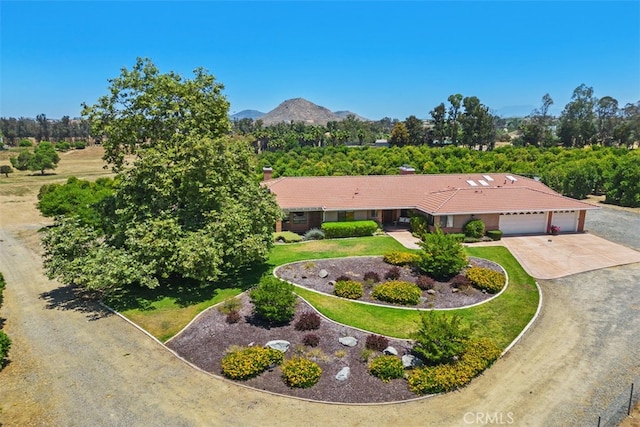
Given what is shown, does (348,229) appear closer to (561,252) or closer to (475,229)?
(475,229)

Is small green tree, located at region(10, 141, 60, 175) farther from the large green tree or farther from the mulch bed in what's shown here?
the mulch bed

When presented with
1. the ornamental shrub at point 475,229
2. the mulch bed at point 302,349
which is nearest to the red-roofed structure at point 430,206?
the ornamental shrub at point 475,229

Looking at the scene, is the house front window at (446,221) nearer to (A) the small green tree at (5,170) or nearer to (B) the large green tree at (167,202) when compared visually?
(B) the large green tree at (167,202)

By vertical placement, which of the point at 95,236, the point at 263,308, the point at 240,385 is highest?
the point at 95,236

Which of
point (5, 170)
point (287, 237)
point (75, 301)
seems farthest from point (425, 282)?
point (5, 170)

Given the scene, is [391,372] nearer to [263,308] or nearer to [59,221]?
[263,308]

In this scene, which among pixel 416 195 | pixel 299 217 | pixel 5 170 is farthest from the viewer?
pixel 5 170

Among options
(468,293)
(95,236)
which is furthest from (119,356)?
(468,293)
